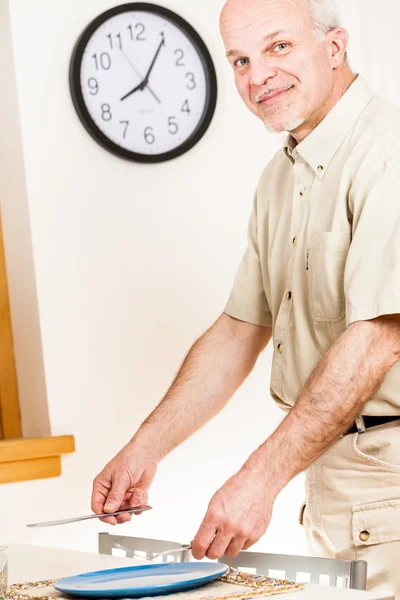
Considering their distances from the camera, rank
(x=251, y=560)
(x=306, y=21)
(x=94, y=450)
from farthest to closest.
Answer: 1. (x=94, y=450)
2. (x=306, y=21)
3. (x=251, y=560)

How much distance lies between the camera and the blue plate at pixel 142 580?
45.2 inches

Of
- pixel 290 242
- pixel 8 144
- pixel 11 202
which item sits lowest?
pixel 290 242

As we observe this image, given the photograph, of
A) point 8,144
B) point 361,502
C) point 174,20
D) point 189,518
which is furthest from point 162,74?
point 361,502

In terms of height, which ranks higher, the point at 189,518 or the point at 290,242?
the point at 290,242

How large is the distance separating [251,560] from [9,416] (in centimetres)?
124

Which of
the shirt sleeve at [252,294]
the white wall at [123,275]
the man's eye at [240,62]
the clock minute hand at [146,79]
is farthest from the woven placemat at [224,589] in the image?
the clock minute hand at [146,79]

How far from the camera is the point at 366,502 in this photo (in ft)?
5.24

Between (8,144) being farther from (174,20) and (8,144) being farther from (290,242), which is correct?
(290,242)

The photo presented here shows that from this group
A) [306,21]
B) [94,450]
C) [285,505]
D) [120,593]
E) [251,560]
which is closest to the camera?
[120,593]

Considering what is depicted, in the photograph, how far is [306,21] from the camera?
174 centimetres

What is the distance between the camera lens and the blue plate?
1.15 m

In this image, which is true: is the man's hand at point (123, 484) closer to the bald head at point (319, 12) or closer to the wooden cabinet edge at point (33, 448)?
the wooden cabinet edge at point (33, 448)

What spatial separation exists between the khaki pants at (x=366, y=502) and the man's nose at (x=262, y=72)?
2.26 ft

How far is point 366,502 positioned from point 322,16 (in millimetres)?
923
